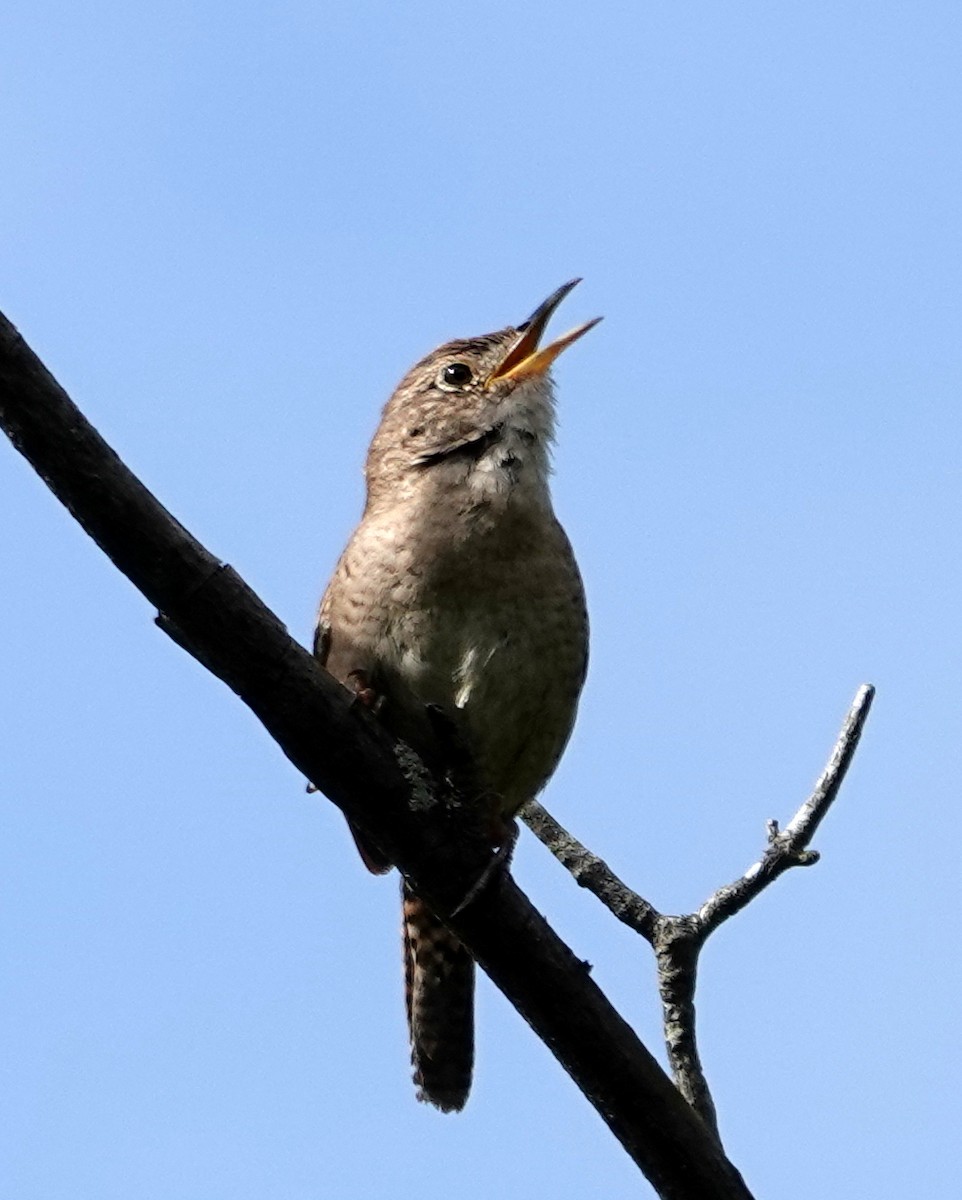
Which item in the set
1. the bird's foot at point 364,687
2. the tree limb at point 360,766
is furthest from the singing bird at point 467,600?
the tree limb at point 360,766

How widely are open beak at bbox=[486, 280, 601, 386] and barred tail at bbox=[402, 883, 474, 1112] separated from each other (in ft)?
6.24

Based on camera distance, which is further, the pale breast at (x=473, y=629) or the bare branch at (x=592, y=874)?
the pale breast at (x=473, y=629)

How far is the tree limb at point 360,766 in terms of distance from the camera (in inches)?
135

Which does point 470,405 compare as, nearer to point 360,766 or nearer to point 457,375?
point 457,375

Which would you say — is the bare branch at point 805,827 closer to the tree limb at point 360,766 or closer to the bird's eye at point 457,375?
the tree limb at point 360,766

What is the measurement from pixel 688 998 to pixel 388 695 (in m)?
1.27

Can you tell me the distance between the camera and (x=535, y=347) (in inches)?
252

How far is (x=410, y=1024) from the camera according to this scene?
6203mm

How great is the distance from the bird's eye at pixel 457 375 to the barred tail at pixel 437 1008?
6.00 ft

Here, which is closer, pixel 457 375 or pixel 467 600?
pixel 467 600

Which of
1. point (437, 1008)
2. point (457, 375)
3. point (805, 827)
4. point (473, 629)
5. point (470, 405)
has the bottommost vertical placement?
point (805, 827)

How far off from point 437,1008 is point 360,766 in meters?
2.57

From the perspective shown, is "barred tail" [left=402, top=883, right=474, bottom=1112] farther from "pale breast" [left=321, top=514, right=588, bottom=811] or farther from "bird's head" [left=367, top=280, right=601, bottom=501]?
"bird's head" [left=367, top=280, right=601, bottom=501]

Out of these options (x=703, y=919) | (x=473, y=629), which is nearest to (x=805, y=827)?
(x=703, y=919)
